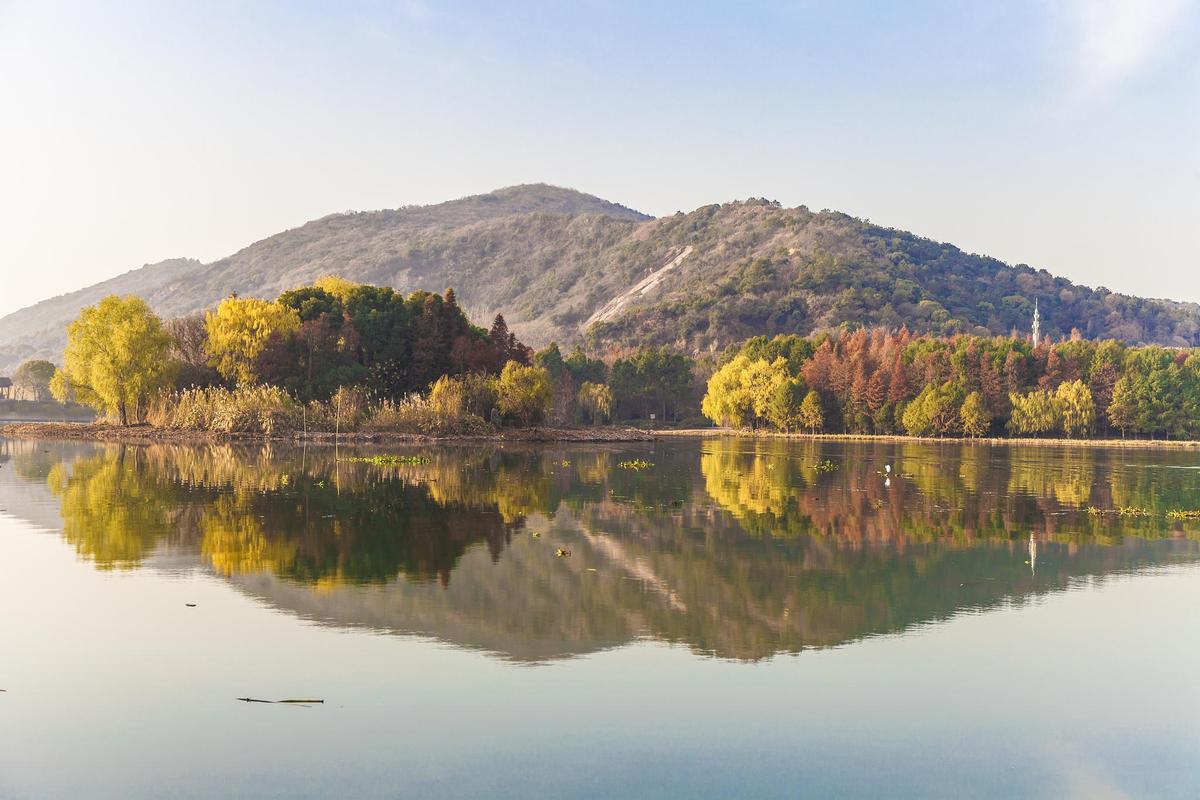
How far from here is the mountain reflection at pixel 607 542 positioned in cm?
1566

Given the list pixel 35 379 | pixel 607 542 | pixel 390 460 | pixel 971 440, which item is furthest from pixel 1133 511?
pixel 35 379

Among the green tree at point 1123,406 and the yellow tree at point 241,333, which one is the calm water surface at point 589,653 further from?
the green tree at point 1123,406

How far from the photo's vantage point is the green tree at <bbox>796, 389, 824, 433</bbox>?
108m

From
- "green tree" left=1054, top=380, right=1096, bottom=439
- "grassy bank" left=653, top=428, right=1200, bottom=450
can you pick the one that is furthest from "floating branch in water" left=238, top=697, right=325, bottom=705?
"green tree" left=1054, top=380, right=1096, bottom=439

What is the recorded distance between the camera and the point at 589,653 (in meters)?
13.7

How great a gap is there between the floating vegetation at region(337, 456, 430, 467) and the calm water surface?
1627 centimetres

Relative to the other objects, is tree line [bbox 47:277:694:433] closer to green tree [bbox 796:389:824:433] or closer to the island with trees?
the island with trees

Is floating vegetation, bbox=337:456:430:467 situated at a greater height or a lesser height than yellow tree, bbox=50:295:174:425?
lesser

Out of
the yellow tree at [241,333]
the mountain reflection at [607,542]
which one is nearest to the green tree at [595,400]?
the yellow tree at [241,333]

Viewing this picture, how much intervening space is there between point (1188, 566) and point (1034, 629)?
797 centimetres

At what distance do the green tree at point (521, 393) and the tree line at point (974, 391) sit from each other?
1707 inches

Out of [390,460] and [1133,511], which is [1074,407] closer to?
[1133,511]

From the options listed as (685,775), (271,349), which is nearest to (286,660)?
(685,775)

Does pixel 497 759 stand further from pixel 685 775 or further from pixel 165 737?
pixel 165 737
